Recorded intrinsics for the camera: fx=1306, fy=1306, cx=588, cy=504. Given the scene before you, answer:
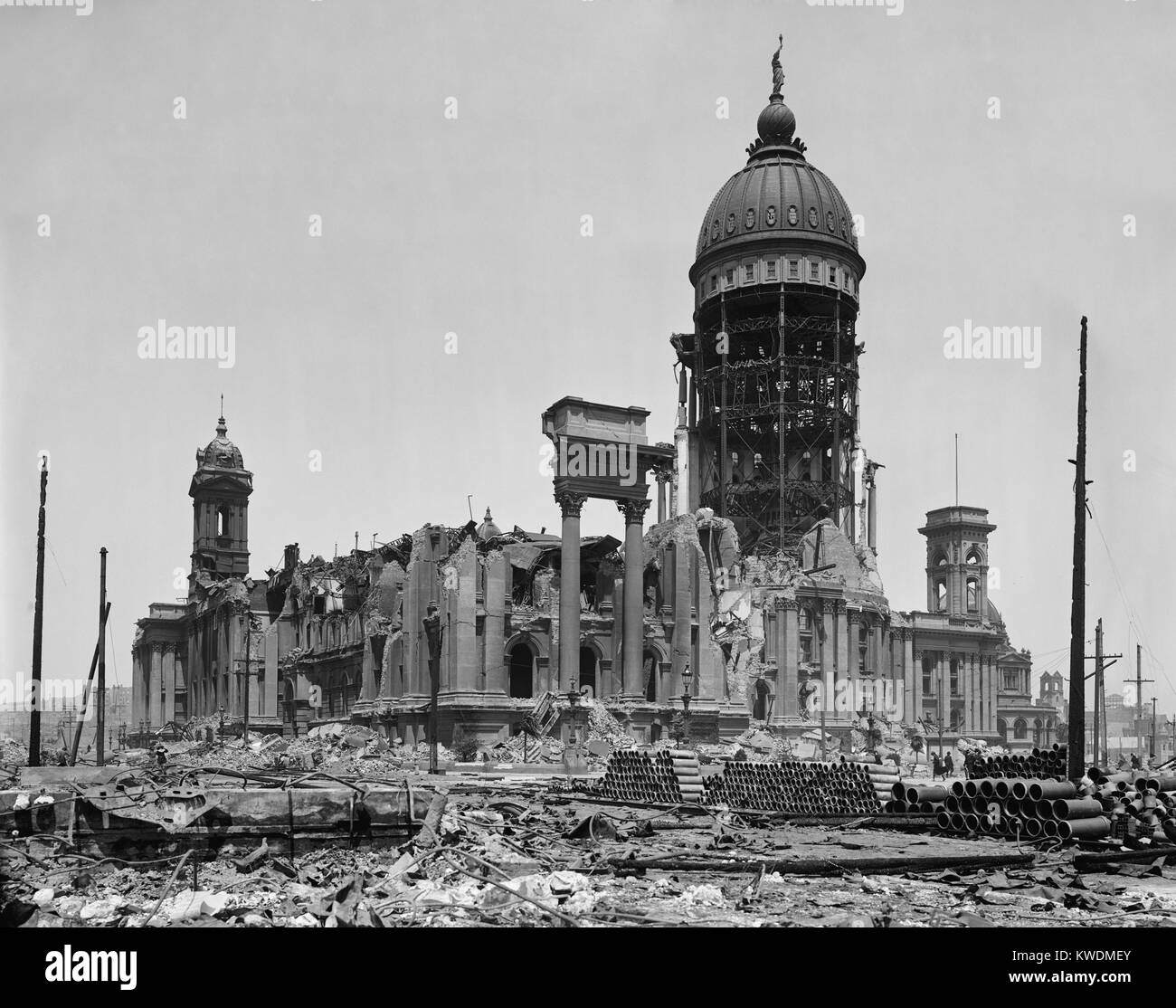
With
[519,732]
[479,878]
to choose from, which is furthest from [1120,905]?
[519,732]

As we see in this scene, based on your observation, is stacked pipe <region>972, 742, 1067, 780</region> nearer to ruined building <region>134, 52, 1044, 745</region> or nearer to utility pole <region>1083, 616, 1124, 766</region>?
utility pole <region>1083, 616, 1124, 766</region>

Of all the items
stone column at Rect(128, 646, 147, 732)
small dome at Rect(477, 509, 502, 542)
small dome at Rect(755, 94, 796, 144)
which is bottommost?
stone column at Rect(128, 646, 147, 732)

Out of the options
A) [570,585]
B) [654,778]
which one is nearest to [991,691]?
[570,585]

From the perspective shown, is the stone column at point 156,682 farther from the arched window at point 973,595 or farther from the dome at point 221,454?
the arched window at point 973,595

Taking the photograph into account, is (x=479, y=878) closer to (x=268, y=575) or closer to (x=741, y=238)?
(x=268, y=575)

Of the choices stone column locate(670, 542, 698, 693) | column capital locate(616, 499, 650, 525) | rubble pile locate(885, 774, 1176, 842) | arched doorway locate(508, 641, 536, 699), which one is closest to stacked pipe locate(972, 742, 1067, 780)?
rubble pile locate(885, 774, 1176, 842)

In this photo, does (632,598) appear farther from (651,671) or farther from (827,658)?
(827,658)
